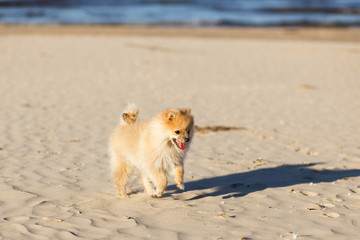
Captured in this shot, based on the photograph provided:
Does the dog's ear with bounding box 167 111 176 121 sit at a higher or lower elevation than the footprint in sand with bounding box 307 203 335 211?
higher

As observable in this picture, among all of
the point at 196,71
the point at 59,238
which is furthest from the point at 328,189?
the point at 196,71

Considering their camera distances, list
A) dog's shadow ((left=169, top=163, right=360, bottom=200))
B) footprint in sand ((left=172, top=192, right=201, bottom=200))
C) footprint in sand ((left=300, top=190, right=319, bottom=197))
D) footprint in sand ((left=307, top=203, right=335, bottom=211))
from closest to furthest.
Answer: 1. footprint in sand ((left=307, top=203, right=335, bottom=211))
2. footprint in sand ((left=172, top=192, right=201, bottom=200))
3. footprint in sand ((left=300, top=190, right=319, bottom=197))
4. dog's shadow ((left=169, top=163, right=360, bottom=200))

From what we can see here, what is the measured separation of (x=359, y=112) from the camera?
12.2 meters

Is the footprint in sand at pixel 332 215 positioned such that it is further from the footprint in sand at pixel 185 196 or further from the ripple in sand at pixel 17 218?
the ripple in sand at pixel 17 218

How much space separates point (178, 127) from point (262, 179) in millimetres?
1832

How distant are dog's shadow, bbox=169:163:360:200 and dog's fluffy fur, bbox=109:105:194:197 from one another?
1.66 ft

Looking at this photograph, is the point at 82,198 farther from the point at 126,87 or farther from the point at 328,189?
the point at 126,87

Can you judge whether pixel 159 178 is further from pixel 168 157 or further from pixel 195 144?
pixel 195 144

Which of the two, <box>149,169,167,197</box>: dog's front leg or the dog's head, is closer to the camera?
the dog's head

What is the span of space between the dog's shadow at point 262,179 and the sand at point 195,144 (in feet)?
0.08

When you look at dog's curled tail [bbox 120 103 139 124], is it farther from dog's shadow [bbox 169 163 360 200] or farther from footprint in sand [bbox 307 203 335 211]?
footprint in sand [bbox 307 203 335 211]

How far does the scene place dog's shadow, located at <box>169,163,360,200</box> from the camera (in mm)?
6508

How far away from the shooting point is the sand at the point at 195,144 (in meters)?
5.23

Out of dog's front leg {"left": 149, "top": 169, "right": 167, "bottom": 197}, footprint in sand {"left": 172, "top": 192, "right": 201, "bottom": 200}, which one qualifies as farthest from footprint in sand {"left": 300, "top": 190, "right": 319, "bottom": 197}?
dog's front leg {"left": 149, "top": 169, "right": 167, "bottom": 197}
